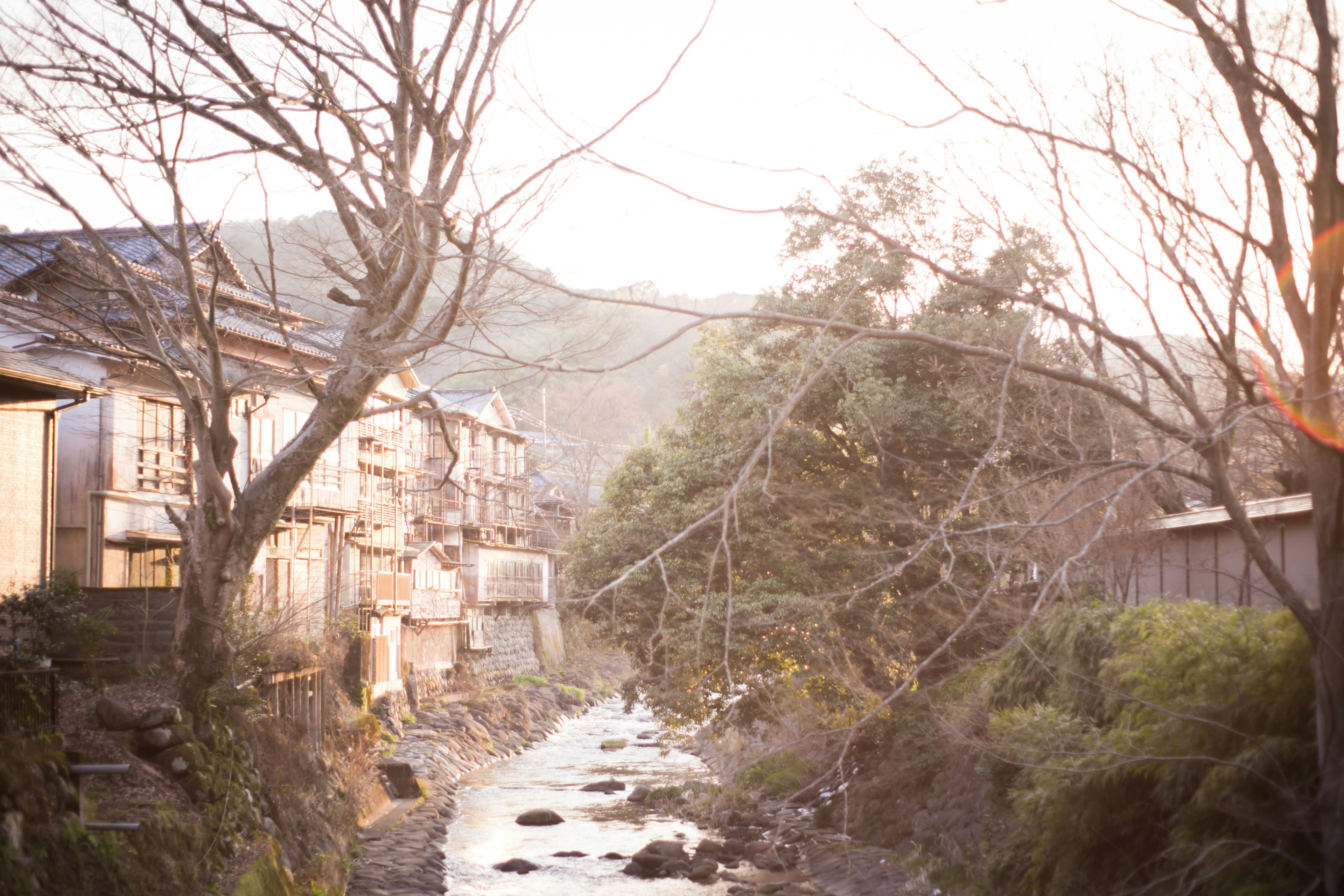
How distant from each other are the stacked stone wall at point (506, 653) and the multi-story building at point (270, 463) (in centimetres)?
27

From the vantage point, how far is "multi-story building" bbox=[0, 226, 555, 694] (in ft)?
50.4

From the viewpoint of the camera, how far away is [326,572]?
26266mm

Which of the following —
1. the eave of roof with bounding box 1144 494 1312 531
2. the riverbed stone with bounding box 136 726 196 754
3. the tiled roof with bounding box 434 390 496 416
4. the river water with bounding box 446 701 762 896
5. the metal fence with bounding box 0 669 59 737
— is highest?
the tiled roof with bounding box 434 390 496 416

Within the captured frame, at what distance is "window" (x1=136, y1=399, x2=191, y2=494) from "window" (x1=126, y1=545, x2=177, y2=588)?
1196 mm

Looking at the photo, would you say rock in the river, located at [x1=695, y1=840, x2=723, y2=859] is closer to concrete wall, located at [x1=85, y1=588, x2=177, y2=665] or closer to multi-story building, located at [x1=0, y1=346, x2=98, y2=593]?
concrete wall, located at [x1=85, y1=588, x2=177, y2=665]

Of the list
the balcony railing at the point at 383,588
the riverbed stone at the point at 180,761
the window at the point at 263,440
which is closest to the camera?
the riverbed stone at the point at 180,761

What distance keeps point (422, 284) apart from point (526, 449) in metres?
37.7

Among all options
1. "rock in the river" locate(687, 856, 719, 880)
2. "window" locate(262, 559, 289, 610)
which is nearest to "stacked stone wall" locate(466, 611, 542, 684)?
"window" locate(262, 559, 289, 610)

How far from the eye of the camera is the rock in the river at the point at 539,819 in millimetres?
21109

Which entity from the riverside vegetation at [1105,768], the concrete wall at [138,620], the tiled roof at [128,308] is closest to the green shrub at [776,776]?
the riverside vegetation at [1105,768]

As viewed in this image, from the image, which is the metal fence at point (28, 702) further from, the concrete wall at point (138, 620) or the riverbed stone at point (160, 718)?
the concrete wall at point (138, 620)

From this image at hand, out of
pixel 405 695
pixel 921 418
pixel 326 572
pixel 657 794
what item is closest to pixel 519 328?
pixel 921 418

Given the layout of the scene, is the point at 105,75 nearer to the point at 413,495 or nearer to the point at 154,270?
the point at 154,270

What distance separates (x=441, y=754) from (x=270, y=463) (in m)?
10.8
